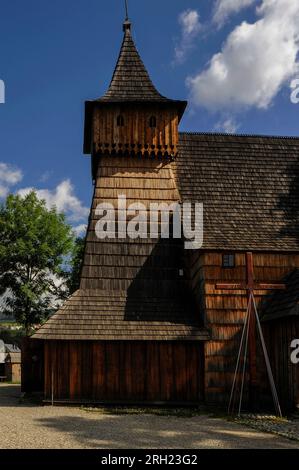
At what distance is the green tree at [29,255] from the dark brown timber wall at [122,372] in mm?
19543

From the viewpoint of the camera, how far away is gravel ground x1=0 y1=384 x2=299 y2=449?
11.6m

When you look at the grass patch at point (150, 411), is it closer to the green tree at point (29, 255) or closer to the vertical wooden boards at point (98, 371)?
the vertical wooden boards at point (98, 371)

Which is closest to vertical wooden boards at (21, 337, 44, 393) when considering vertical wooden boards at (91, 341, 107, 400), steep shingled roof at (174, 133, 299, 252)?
vertical wooden boards at (91, 341, 107, 400)

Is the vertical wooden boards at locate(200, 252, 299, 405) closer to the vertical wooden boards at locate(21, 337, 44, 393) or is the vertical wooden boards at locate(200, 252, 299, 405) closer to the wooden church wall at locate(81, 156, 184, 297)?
the wooden church wall at locate(81, 156, 184, 297)

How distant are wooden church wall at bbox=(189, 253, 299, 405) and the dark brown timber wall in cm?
54

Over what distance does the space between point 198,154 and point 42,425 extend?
1363cm

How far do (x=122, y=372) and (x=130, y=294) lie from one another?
288cm

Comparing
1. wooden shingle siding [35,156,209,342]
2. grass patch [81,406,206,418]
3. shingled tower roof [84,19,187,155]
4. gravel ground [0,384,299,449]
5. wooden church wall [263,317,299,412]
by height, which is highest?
shingled tower roof [84,19,187,155]

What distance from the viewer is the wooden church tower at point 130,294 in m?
19.2

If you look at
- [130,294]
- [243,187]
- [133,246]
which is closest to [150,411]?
[130,294]

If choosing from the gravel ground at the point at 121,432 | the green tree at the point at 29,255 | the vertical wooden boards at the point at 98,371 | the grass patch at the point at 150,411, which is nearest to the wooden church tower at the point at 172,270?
the vertical wooden boards at the point at 98,371

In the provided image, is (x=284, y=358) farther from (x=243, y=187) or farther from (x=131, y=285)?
(x=243, y=187)
